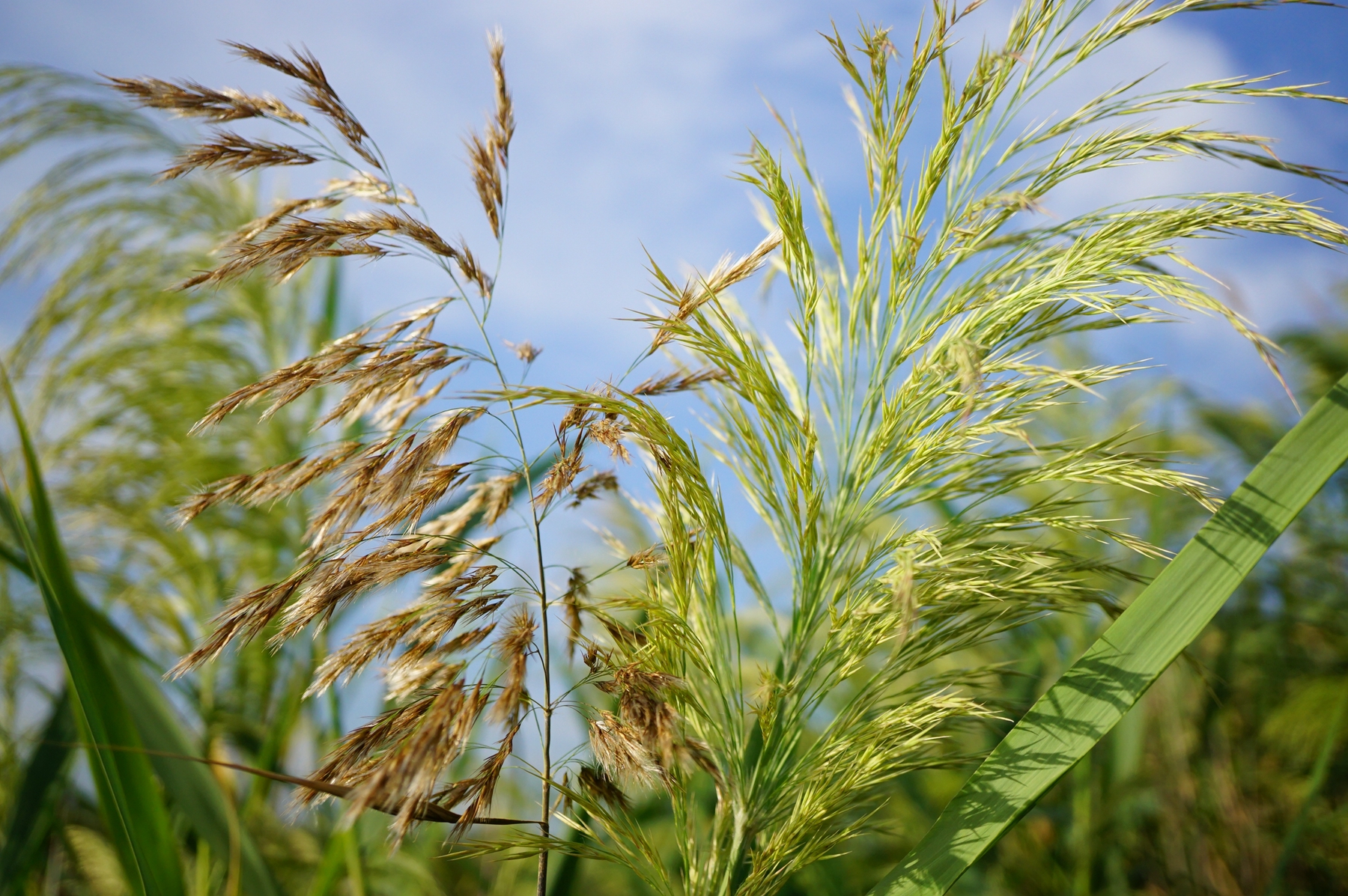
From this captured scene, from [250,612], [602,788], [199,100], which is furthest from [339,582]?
[199,100]

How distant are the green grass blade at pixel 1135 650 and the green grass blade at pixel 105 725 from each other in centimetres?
71

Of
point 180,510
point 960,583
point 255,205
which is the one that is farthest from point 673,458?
point 255,205

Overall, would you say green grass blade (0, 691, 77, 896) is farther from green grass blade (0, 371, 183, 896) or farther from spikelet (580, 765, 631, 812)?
spikelet (580, 765, 631, 812)

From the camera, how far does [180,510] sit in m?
0.85

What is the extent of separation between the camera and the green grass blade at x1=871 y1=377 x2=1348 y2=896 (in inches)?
29.8

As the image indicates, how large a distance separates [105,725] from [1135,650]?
97cm

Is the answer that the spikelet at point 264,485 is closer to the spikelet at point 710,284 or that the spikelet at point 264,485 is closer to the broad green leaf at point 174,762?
the broad green leaf at point 174,762

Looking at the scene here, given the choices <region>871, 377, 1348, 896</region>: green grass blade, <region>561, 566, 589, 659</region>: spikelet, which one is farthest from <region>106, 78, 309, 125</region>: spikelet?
<region>871, 377, 1348, 896</region>: green grass blade

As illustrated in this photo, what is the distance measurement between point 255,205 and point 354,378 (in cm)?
257

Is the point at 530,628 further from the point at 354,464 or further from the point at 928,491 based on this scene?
the point at 928,491

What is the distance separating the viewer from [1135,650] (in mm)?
779

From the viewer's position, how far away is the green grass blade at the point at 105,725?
74cm

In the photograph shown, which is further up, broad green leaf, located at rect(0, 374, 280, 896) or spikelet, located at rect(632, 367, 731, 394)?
spikelet, located at rect(632, 367, 731, 394)

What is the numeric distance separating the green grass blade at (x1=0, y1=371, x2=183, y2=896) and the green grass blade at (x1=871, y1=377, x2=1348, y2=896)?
27.9 inches
